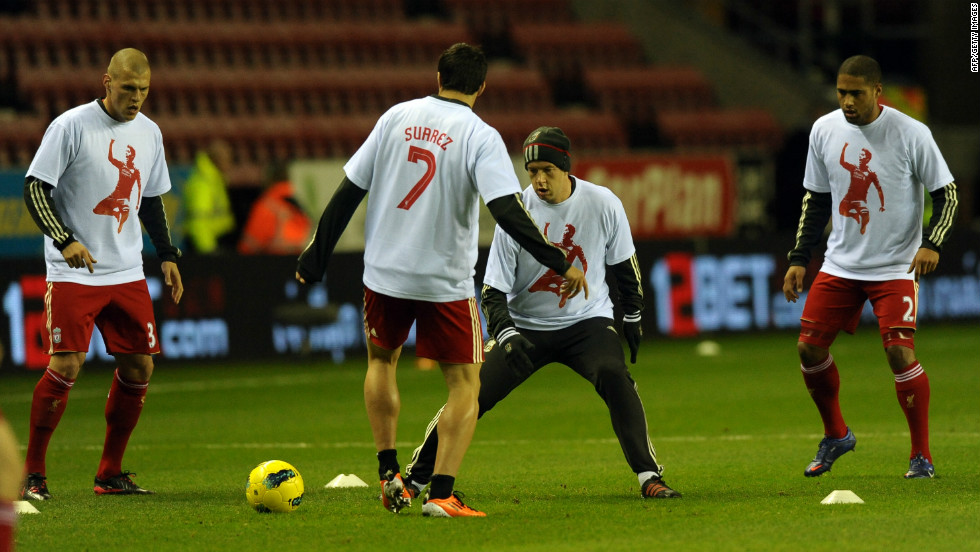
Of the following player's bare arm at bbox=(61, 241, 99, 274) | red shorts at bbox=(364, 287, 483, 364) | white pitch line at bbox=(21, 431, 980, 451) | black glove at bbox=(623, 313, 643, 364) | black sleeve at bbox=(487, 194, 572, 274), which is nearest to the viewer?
black sleeve at bbox=(487, 194, 572, 274)

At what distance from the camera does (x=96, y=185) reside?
291 inches

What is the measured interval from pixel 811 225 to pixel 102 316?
152 inches

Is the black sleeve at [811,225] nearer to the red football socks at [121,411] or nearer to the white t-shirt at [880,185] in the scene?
the white t-shirt at [880,185]

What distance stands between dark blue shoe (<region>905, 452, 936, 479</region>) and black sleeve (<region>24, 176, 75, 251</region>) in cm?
439

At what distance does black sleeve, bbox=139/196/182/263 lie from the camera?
781cm

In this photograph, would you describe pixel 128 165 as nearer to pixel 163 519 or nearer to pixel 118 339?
pixel 118 339

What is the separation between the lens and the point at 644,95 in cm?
2405

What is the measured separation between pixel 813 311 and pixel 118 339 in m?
3.70

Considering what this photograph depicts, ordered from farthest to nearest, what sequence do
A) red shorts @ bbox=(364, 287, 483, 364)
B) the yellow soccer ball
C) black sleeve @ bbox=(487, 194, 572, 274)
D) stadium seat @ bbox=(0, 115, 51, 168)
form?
stadium seat @ bbox=(0, 115, 51, 168) → the yellow soccer ball → red shorts @ bbox=(364, 287, 483, 364) → black sleeve @ bbox=(487, 194, 572, 274)

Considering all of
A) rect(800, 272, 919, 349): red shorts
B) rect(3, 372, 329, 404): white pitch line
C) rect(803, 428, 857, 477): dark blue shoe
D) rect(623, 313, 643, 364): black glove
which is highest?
rect(623, 313, 643, 364): black glove

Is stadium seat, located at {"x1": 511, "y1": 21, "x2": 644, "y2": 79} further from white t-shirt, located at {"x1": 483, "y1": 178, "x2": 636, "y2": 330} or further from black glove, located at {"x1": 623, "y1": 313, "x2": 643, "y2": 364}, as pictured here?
black glove, located at {"x1": 623, "y1": 313, "x2": 643, "y2": 364}

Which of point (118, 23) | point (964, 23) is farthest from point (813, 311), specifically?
point (964, 23)

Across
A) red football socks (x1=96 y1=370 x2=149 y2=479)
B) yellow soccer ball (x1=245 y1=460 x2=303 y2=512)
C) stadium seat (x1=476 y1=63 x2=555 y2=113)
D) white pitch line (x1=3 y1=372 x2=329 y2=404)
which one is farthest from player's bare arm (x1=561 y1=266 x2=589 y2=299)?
stadium seat (x1=476 y1=63 x2=555 y2=113)

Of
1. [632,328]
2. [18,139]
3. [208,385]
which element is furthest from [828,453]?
[18,139]
